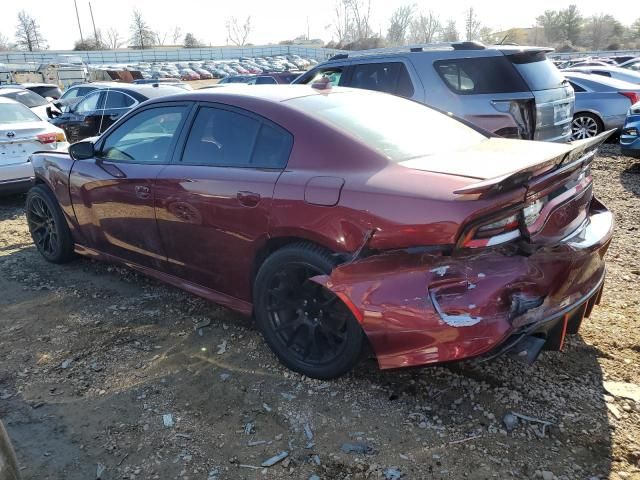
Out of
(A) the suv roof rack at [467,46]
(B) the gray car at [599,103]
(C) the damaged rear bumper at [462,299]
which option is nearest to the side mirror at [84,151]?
(C) the damaged rear bumper at [462,299]

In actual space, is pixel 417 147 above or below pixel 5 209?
above

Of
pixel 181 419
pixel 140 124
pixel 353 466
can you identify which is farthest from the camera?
pixel 140 124

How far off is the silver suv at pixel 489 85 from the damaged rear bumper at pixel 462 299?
3666mm

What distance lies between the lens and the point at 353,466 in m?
2.42

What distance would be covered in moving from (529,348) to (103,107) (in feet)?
33.8


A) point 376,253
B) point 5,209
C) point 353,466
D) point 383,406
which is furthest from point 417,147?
point 5,209

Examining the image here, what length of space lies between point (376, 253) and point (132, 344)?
6.30 feet

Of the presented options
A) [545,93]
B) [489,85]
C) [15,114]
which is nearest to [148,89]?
[15,114]

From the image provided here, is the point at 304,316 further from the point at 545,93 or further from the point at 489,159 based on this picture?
the point at 545,93

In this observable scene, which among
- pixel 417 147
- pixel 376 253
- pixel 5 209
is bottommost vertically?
pixel 5 209

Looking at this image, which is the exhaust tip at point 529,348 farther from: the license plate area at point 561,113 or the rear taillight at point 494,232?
the license plate area at point 561,113

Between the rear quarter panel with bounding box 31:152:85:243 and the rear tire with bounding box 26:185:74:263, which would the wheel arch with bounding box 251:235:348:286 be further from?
the rear tire with bounding box 26:185:74:263

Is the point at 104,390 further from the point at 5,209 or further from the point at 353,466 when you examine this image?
the point at 5,209

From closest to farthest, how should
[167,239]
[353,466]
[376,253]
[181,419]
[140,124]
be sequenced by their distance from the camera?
[353,466] → [376,253] → [181,419] → [167,239] → [140,124]
